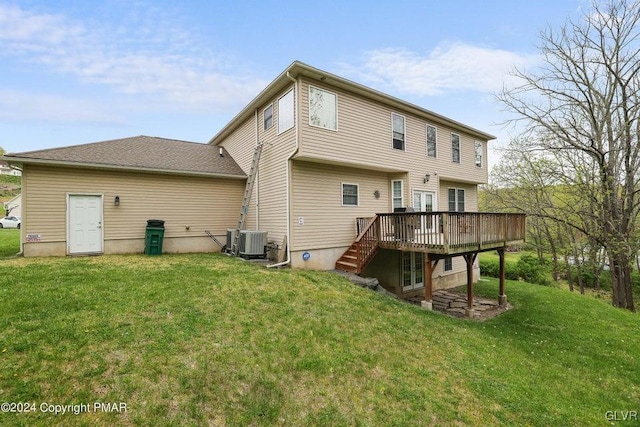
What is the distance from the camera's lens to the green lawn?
3234 mm

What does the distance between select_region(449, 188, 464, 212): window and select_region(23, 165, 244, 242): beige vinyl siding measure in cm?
984

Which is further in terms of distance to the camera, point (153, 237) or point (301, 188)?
point (153, 237)

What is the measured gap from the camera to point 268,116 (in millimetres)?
10367

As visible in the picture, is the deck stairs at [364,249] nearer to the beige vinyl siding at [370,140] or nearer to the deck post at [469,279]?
the beige vinyl siding at [370,140]

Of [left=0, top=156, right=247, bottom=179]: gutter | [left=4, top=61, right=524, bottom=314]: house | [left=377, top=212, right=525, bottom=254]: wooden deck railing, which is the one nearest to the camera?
[left=377, top=212, right=525, bottom=254]: wooden deck railing

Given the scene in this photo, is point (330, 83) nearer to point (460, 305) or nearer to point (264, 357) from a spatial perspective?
point (264, 357)

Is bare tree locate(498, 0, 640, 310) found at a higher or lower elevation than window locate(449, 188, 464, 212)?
higher

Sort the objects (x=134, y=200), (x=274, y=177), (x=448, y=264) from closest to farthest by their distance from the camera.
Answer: (x=274, y=177)
(x=134, y=200)
(x=448, y=264)

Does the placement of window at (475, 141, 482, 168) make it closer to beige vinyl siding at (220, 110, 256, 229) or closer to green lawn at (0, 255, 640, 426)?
green lawn at (0, 255, 640, 426)

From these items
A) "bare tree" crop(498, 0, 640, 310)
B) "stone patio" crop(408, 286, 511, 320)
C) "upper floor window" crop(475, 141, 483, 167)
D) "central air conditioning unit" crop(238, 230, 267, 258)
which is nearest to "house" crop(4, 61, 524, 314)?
"central air conditioning unit" crop(238, 230, 267, 258)

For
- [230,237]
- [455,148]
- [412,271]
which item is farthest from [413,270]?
[230,237]

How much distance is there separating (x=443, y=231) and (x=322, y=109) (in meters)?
5.08

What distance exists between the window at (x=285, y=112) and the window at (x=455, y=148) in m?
8.36

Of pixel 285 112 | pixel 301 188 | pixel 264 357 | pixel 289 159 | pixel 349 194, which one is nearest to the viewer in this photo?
pixel 264 357
